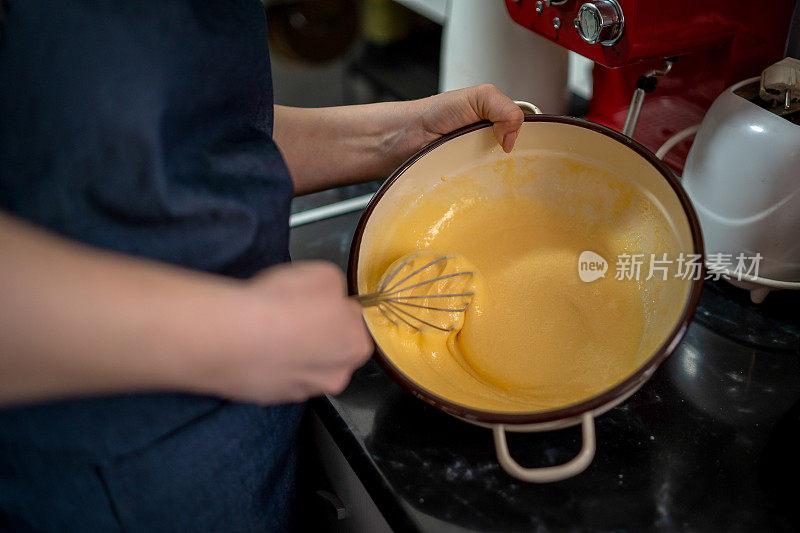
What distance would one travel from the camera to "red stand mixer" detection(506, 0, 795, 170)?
625 millimetres

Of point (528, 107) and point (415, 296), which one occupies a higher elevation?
point (528, 107)

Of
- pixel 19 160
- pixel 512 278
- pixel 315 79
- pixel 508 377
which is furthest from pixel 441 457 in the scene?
pixel 315 79

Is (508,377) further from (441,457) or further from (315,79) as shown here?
(315,79)

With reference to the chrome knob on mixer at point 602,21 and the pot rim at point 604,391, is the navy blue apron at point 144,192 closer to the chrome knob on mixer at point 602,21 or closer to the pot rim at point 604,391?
the pot rim at point 604,391

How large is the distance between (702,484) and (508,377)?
18 centimetres

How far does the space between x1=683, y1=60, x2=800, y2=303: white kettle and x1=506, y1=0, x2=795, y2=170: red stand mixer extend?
0.20 ft

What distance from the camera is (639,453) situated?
55 cm

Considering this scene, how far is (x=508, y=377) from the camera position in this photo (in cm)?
58

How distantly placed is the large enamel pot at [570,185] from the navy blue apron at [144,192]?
0.12 m

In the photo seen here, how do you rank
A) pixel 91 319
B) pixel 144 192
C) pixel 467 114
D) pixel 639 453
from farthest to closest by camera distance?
pixel 467 114 < pixel 639 453 < pixel 144 192 < pixel 91 319

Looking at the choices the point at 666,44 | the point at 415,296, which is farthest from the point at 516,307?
the point at 666,44

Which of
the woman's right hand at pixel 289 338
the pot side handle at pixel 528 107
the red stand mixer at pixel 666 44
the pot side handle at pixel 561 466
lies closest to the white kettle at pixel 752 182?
the red stand mixer at pixel 666 44

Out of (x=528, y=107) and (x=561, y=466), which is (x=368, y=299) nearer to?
(x=561, y=466)

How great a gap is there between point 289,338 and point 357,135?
42 centimetres
